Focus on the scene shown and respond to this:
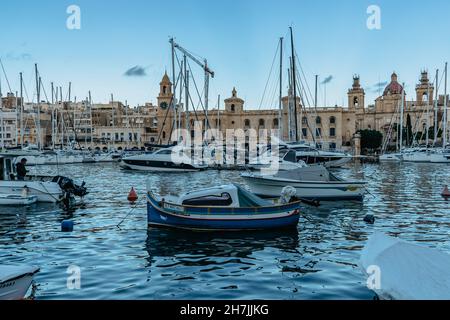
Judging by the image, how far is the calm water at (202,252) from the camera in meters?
12.5

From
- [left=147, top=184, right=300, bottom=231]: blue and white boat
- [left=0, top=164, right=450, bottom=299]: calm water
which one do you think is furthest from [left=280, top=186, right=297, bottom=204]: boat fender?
[left=0, top=164, right=450, bottom=299]: calm water

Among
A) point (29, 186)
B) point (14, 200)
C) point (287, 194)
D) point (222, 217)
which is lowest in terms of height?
point (14, 200)

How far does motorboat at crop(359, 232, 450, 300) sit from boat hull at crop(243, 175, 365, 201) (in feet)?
52.9

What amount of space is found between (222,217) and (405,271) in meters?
9.98

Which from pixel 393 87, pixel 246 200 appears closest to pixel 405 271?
pixel 246 200

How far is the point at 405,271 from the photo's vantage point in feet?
29.4

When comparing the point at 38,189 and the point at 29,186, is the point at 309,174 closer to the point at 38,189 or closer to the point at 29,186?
the point at 38,189

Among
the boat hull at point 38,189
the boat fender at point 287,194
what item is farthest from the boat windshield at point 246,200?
the boat hull at point 38,189

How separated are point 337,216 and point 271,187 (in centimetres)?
507

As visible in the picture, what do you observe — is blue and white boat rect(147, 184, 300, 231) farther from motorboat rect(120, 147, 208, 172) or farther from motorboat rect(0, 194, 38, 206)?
motorboat rect(120, 147, 208, 172)

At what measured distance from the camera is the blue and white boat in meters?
18.5

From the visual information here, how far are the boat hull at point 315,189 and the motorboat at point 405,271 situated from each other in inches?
635

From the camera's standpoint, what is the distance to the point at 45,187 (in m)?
26.0
